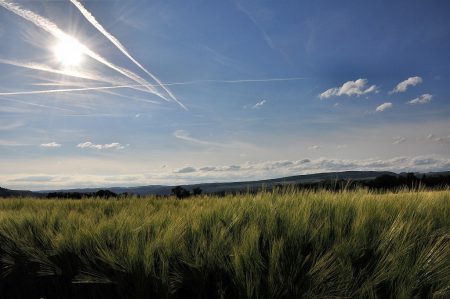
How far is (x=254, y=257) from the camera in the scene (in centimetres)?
206

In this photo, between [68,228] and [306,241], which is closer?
[306,241]

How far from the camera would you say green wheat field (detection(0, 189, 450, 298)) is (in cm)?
194

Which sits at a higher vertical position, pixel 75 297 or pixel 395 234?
pixel 395 234

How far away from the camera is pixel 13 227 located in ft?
13.4

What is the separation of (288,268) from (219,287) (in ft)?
1.24

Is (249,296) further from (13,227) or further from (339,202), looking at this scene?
(13,227)

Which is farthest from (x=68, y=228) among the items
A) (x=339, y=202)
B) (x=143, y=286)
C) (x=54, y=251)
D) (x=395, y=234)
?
(x=395, y=234)

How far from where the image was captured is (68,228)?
11.3ft

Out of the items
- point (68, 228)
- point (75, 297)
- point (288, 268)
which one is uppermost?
point (68, 228)

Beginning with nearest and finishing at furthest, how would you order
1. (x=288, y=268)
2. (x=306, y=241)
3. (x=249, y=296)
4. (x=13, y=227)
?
(x=249, y=296) → (x=288, y=268) → (x=306, y=241) → (x=13, y=227)

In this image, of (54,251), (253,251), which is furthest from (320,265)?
(54,251)

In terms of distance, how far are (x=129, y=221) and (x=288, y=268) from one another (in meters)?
1.66

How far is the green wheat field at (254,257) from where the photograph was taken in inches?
76.2

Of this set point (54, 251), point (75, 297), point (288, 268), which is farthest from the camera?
point (54, 251)
